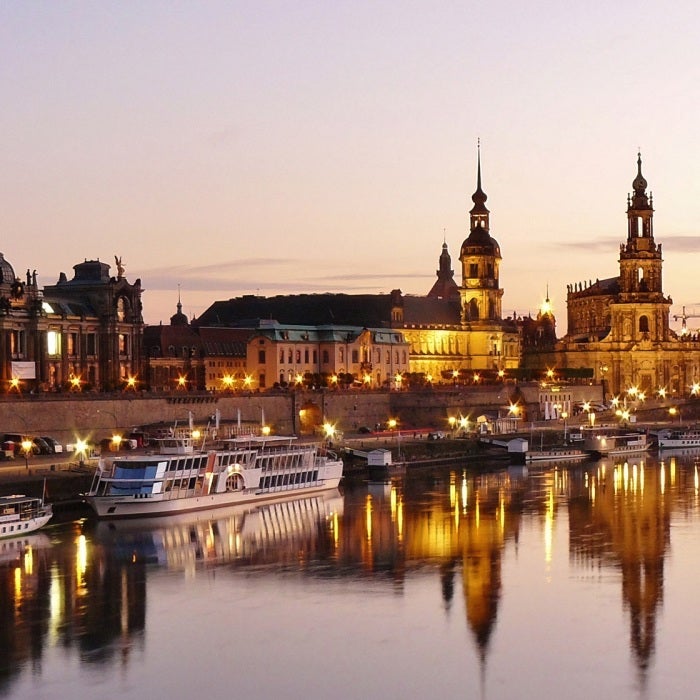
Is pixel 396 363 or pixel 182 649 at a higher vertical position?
pixel 396 363

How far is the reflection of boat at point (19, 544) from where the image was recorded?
58.7 meters

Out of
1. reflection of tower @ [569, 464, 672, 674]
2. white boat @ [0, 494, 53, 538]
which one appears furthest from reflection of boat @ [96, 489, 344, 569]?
reflection of tower @ [569, 464, 672, 674]

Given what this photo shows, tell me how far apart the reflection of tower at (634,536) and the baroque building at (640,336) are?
73.3 metres

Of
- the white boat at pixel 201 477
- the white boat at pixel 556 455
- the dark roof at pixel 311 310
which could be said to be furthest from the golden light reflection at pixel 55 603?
the dark roof at pixel 311 310

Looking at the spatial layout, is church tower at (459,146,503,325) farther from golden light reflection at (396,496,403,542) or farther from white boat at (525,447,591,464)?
golden light reflection at (396,496,403,542)

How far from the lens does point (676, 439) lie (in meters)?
124

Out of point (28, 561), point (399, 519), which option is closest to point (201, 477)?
point (399, 519)

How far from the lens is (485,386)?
138625 mm

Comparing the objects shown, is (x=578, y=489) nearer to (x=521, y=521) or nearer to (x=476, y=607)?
(x=521, y=521)

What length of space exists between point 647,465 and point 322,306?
66.2 metres

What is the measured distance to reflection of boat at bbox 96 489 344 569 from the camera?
60250mm

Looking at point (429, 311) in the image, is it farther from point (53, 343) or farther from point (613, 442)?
point (53, 343)

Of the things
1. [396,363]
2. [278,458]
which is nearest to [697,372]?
[396,363]

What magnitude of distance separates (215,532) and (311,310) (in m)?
99.1
